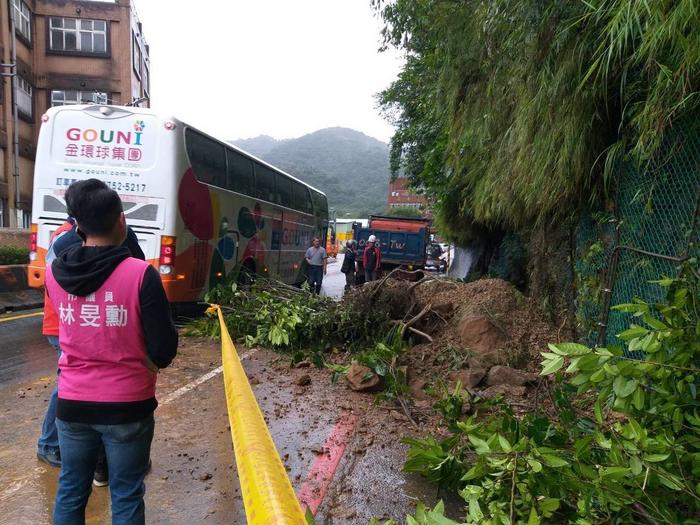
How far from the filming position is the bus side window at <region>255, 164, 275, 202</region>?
11.2 m

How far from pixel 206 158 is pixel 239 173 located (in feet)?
4.62

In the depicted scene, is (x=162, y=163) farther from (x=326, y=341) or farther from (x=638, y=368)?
(x=638, y=368)

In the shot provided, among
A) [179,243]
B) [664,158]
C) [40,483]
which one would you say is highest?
[664,158]

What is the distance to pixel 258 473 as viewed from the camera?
165 cm

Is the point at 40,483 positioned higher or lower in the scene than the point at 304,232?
lower

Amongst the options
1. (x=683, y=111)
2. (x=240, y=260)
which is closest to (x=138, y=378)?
(x=683, y=111)

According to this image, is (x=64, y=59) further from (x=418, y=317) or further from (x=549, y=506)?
(x=549, y=506)

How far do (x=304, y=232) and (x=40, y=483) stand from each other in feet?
42.7

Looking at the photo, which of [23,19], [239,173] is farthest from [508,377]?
[23,19]

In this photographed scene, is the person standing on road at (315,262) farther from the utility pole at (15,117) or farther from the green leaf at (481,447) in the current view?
the utility pole at (15,117)

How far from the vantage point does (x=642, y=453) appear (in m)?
2.18

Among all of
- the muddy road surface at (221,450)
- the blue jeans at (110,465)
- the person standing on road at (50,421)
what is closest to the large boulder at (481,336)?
the muddy road surface at (221,450)

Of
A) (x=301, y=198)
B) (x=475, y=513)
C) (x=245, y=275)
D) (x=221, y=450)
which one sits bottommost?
(x=221, y=450)

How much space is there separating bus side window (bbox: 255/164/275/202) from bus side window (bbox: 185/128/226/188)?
5.89 feet
